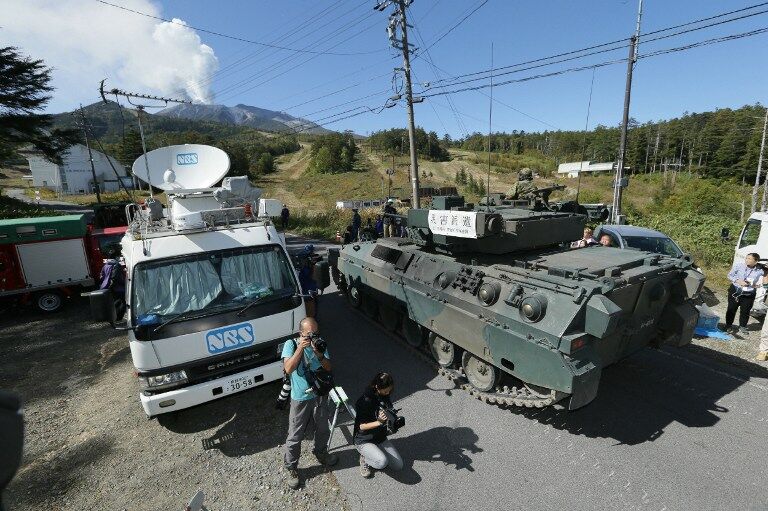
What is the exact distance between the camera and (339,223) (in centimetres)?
2305

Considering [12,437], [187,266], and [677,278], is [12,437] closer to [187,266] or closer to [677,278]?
[187,266]

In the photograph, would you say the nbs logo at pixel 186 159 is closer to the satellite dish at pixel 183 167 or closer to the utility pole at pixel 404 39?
the satellite dish at pixel 183 167

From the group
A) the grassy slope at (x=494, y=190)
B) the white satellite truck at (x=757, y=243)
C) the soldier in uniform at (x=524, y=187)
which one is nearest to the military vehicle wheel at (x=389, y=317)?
the soldier in uniform at (x=524, y=187)

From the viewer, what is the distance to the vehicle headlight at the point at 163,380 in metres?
4.68

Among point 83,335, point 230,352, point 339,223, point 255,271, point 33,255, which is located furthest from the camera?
point 339,223

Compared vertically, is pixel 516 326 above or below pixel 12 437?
below

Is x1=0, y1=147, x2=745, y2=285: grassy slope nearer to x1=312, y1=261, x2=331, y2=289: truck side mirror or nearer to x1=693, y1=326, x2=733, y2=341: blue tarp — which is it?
x1=693, y1=326, x2=733, y2=341: blue tarp

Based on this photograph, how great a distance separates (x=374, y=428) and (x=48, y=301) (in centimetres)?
1121

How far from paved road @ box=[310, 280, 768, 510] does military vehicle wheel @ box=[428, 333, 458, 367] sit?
32 cm

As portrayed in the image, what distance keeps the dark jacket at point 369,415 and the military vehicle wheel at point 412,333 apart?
119 inches

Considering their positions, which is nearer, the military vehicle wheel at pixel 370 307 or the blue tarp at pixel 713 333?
the blue tarp at pixel 713 333

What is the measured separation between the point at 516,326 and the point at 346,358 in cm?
356

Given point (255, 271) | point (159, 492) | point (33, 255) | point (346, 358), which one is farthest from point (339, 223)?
point (159, 492)

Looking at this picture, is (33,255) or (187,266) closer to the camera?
(187,266)
